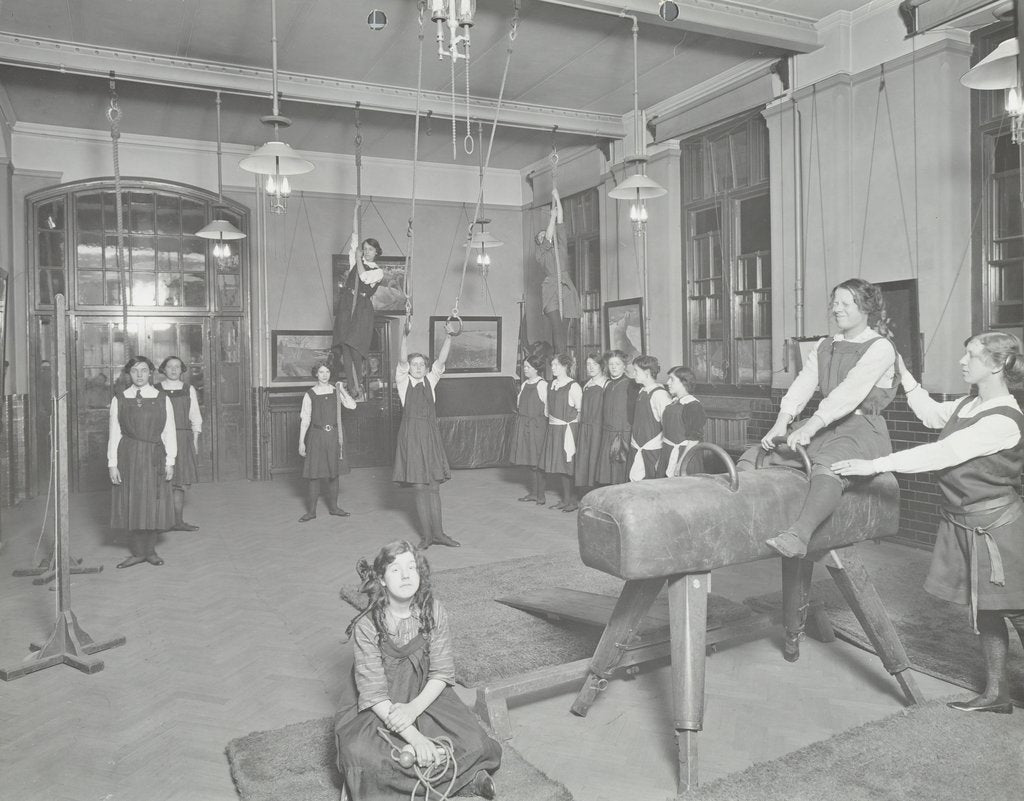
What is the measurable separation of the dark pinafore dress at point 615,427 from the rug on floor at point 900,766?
4.29 meters

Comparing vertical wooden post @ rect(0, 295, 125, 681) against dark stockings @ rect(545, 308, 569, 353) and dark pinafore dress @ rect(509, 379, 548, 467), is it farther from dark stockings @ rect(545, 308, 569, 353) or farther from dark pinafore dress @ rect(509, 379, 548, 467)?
dark stockings @ rect(545, 308, 569, 353)

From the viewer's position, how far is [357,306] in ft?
24.7

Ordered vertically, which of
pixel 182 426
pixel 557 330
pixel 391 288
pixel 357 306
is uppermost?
pixel 391 288

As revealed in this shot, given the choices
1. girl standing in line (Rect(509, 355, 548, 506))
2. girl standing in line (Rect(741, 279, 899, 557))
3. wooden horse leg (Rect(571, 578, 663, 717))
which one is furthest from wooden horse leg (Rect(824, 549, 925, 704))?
girl standing in line (Rect(509, 355, 548, 506))

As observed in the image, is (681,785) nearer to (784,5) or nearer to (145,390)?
(145,390)

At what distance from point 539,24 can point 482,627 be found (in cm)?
509

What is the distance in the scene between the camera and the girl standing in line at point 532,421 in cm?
878

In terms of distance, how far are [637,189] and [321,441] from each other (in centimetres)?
400

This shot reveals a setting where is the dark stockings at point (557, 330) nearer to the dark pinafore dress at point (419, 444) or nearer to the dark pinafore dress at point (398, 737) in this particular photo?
the dark pinafore dress at point (419, 444)

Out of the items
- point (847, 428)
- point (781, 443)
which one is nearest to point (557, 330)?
point (781, 443)

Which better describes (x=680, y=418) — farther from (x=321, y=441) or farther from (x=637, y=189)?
(x=321, y=441)

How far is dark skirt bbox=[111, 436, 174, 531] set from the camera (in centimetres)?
620

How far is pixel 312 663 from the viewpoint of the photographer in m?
4.14

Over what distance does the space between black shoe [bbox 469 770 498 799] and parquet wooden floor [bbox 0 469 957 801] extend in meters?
0.35
